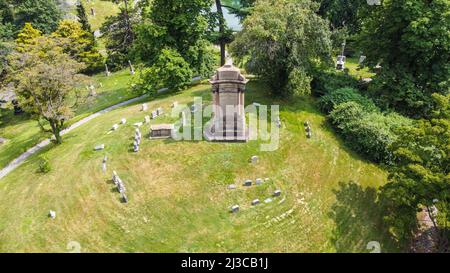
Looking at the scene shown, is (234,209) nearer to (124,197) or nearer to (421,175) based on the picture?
(124,197)

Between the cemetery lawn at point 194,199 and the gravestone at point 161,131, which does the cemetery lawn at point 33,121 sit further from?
the gravestone at point 161,131

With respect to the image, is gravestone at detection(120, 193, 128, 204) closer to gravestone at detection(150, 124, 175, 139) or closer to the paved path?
gravestone at detection(150, 124, 175, 139)

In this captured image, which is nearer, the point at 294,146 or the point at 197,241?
the point at 197,241

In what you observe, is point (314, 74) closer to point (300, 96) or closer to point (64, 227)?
point (300, 96)

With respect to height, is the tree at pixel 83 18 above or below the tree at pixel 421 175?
above

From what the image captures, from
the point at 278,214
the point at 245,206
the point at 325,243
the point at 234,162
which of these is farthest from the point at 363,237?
the point at 234,162

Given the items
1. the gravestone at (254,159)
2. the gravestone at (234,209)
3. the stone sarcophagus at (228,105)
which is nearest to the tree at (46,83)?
the stone sarcophagus at (228,105)
